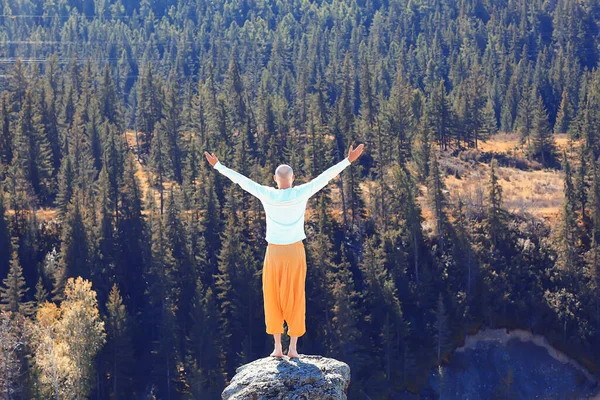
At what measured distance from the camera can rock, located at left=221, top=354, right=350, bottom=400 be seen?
47.4ft

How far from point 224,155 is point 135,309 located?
58.7 ft

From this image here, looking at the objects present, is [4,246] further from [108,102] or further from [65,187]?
[108,102]

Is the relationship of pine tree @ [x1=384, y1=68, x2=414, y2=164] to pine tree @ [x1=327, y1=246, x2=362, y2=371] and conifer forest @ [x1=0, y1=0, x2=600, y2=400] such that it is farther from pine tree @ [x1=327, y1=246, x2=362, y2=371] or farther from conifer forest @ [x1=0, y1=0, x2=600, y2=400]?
pine tree @ [x1=327, y1=246, x2=362, y2=371]

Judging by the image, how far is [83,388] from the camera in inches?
2251

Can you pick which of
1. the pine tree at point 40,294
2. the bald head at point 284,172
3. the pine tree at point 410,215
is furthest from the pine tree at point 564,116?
the bald head at point 284,172

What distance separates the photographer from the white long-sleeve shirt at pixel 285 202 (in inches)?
561

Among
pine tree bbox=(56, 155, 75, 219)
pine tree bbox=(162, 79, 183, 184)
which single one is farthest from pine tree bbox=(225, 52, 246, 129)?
pine tree bbox=(56, 155, 75, 219)

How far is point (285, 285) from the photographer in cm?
1467

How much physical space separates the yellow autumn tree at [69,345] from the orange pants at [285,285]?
3827 centimetres

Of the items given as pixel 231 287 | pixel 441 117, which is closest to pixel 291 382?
pixel 231 287

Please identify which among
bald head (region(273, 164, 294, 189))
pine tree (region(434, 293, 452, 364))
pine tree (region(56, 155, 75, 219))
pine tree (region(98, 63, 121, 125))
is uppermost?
bald head (region(273, 164, 294, 189))

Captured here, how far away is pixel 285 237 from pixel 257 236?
6357cm

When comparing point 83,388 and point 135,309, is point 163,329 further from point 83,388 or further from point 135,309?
point 83,388

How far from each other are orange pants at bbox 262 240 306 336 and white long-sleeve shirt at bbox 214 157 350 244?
0.17 meters
